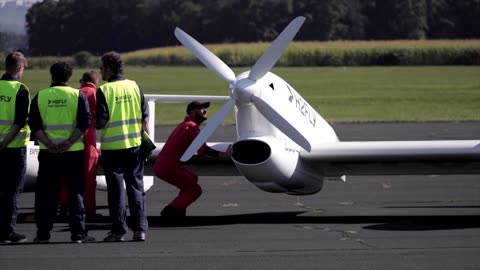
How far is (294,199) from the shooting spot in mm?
17297

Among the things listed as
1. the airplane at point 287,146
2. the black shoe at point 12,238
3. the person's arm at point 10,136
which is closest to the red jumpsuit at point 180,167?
the airplane at point 287,146

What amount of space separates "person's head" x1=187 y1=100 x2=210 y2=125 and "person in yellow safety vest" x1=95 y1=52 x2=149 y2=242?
2234 mm

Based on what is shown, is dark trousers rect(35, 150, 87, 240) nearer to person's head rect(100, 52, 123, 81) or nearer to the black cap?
person's head rect(100, 52, 123, 81)

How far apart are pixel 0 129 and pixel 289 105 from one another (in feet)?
12.7

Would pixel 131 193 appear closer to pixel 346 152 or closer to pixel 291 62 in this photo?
pixel 346 152

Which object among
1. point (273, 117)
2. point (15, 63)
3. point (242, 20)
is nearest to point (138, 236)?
point (15, 63)

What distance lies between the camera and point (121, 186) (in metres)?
12.5

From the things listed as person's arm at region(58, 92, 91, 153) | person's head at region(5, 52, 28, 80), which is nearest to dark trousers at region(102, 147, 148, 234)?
person's arm at region(58, 92, 91, 153)

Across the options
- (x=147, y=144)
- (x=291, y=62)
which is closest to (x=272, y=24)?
(x=291, y=62)

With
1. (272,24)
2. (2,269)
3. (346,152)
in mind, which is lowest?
(2,269)

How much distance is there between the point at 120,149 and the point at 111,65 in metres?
0.90

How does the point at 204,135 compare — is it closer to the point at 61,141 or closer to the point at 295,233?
the point at 295,233

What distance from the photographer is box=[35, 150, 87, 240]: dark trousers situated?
40.6ft

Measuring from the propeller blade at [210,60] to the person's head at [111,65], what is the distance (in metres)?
2.12
